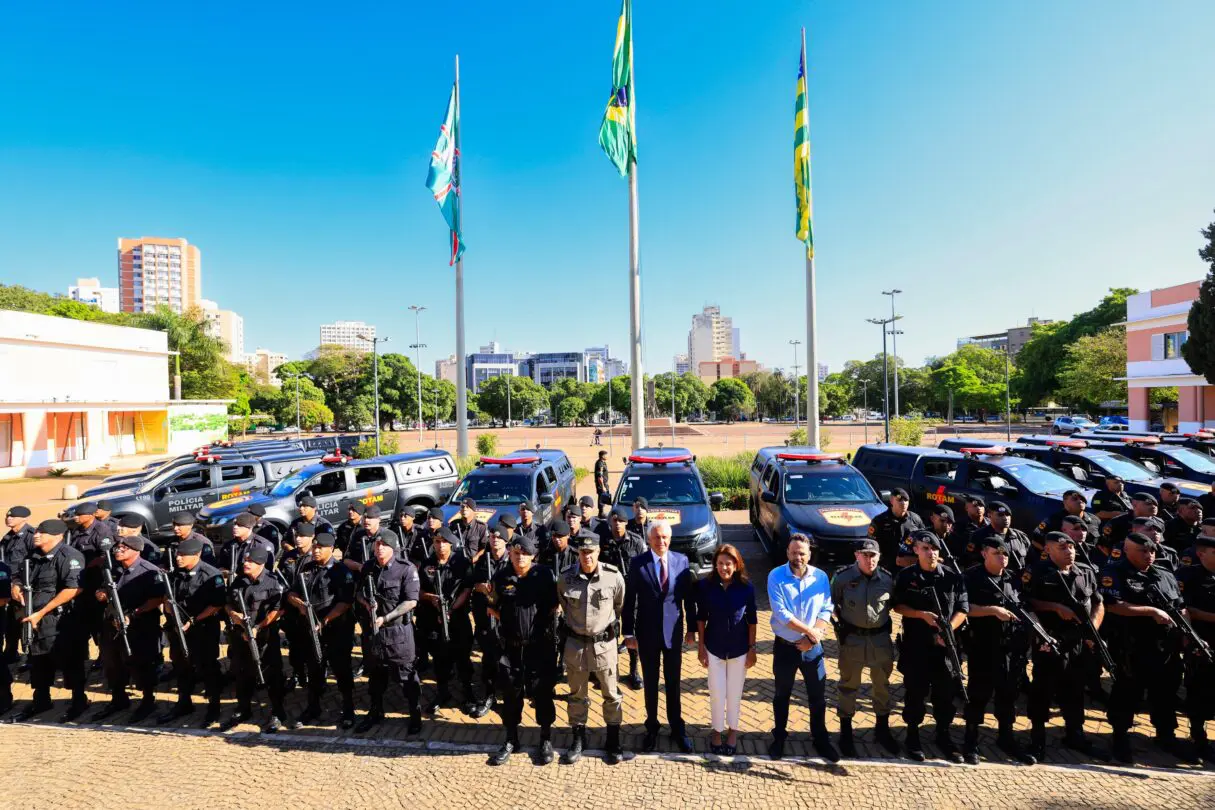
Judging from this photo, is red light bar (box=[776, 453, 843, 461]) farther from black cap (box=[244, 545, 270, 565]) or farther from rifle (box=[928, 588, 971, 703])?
black cap (box=[244, 545, 270, 565])

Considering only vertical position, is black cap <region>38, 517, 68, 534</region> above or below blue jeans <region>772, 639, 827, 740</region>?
above

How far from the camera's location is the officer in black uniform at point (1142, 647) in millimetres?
4359

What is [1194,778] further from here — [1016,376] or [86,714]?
[1016,376]

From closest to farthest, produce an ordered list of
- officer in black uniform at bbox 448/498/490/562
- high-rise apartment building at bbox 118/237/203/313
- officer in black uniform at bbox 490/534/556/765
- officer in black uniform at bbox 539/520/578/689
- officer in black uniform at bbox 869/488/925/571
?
1. officer in black uniform at bbox 490/534/556/765
2. officer in black uniform at bbox 539/520/578/689
3. officer in black uniform at bbox 448/498/490/562
4. officer in black uniform at bbox 869/488/925/571
5. high-rise apartment building at bbox 118/237/203/313

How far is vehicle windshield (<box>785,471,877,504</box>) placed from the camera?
9086 mm

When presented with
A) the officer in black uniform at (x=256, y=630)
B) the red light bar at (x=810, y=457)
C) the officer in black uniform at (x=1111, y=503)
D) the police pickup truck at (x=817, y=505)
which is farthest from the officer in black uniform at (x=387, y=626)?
the officer in black uniform at (x=1111, y=503)

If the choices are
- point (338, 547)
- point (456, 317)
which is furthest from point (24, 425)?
point (338, 547)

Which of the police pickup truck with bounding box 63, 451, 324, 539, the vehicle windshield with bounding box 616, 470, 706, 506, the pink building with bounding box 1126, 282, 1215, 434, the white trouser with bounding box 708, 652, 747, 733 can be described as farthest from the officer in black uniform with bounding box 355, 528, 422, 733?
the pink building with bounding box 1126, 282, 1215, 434

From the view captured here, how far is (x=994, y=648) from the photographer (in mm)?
4336

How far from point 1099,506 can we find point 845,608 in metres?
5.37

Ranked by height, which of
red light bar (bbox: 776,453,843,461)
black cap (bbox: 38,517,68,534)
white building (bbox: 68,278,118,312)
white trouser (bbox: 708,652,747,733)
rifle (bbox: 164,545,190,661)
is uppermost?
white building (bbox: 68,278,118,312)

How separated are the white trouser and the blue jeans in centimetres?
28

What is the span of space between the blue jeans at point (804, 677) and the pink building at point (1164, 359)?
32.4 meters

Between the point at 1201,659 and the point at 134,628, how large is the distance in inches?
344
